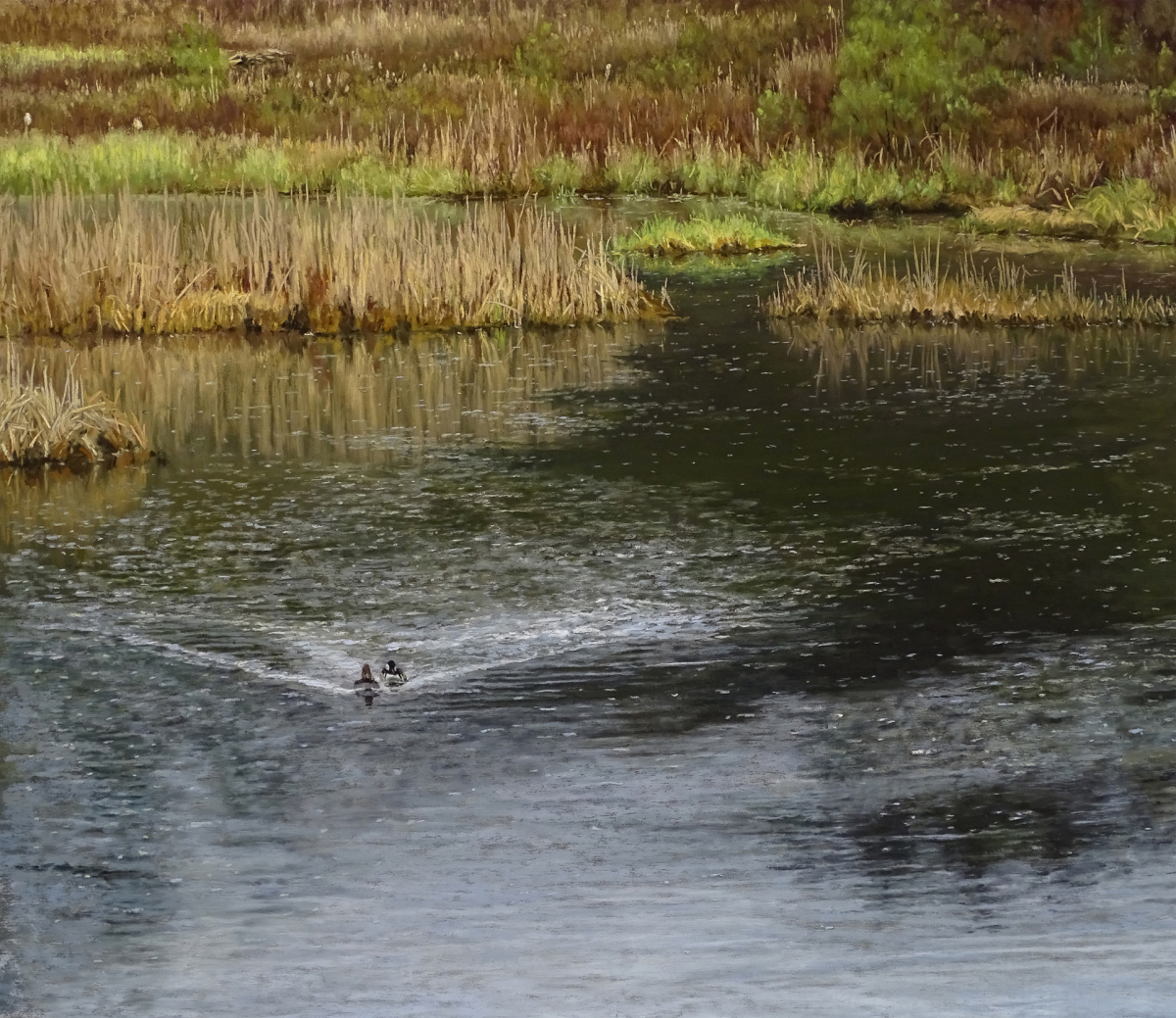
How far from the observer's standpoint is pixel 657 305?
16.2 meters

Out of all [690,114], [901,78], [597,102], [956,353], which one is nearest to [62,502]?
[956,353]

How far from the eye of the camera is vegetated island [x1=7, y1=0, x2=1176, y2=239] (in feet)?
73.5

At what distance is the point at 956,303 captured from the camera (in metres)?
15.7

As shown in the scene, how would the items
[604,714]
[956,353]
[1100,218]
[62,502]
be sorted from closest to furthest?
1. [604,714]
2. [62,502]
3. [956,353]
4. [1100,218]

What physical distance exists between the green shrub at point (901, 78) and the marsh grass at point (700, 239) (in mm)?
3971

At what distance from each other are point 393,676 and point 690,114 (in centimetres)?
1909

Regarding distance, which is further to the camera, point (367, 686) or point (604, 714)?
point (367, 686)

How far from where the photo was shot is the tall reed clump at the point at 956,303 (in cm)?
1538

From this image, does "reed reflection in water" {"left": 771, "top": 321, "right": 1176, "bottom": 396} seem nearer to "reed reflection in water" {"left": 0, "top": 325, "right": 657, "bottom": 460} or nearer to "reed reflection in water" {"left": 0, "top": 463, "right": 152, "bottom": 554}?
"reed reflection in water" {"left": 0, "top": 325, "right": 657, "bottom": 460}

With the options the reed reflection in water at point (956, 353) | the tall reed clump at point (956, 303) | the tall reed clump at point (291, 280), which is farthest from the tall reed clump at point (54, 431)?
the tall reed clump at point (956, 303)

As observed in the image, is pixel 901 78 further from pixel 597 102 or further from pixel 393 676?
pixel 393 676

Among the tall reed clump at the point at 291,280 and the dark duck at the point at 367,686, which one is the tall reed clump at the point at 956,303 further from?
the dark duck at the point at 367,686

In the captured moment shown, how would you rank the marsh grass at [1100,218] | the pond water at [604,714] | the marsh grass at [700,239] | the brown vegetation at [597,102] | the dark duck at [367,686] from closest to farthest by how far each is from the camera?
1. the pond water at [604,714]
2. the dark duck at [367,686]
3. the marsh grass at [700,239]
4. the marsh grass at [1100,218]
5. the brown vegetation at [597,102]

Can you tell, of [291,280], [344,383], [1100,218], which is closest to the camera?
[344,383]
